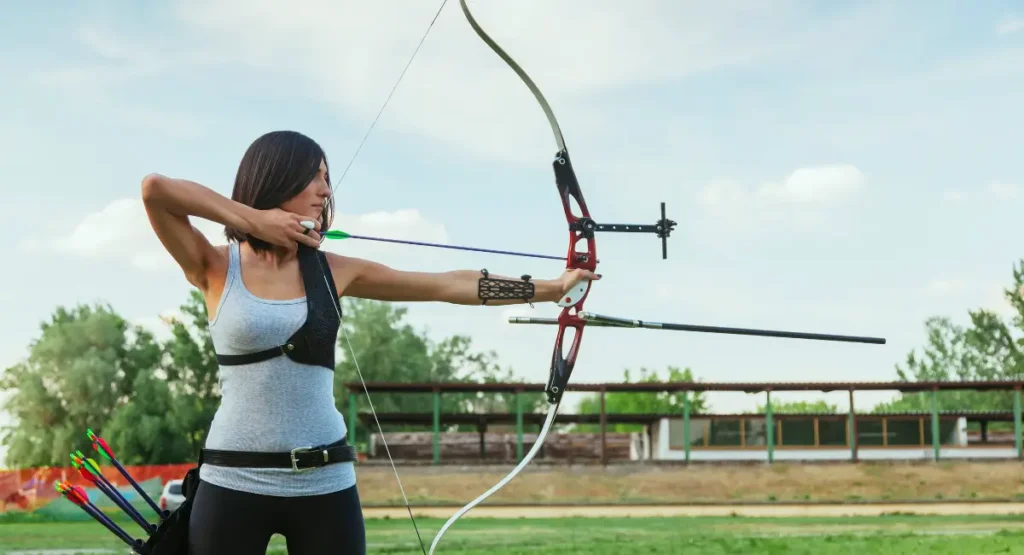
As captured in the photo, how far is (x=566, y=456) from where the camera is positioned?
29.2 metres

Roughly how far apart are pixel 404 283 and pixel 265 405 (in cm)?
48

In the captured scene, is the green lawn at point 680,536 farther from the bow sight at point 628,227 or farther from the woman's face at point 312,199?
the woman's face at point 312,199

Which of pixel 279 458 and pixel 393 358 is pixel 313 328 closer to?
pixel 279 458

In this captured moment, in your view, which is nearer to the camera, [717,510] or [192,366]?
[717,510]

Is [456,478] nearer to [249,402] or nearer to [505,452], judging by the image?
[505,452]

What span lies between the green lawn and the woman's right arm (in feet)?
23.9

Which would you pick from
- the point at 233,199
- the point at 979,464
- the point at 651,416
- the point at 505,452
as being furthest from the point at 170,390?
the point at 233,199

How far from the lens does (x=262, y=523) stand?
215 cm

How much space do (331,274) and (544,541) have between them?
361 inches

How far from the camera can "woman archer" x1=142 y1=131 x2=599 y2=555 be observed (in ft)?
7.02

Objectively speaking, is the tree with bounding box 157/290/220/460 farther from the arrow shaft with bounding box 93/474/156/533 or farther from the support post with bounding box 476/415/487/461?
the arrow shaft with bounding box 93/474/156/533

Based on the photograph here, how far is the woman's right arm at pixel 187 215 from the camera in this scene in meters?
2.14

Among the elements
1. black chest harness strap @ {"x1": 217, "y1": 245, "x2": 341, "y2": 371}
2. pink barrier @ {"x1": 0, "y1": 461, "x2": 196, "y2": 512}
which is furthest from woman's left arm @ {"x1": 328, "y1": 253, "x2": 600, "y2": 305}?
pink barrier @ {"x1": 0, "y1": 461, "x2": 196, "y2": 512}

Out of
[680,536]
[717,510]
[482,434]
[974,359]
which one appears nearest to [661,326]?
[680,536]
